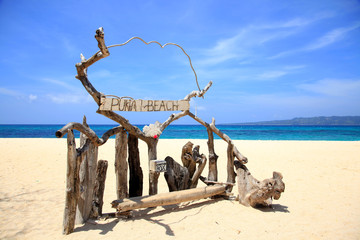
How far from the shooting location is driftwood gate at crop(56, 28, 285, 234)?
3766 mm

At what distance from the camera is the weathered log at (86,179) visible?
405cm

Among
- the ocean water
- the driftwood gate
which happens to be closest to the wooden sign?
the driftwood gate

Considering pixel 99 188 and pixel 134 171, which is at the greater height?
pixel 134 171

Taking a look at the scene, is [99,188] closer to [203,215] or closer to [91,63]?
[203,215]

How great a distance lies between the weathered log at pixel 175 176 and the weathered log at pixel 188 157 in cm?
20

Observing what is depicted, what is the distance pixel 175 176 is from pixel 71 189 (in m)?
2.24

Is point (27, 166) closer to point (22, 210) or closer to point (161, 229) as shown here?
point (22, 210)

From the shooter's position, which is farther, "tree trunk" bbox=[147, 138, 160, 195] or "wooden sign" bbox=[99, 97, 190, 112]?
"tree trunk" bbox=[147, 138, 160, 195]

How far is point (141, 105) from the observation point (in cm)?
446

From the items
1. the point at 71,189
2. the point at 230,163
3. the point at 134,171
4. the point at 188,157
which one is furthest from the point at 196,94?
the point at 71,189

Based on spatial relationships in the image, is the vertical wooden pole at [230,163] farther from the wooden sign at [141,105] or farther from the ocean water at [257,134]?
the ocean water at [257,134]

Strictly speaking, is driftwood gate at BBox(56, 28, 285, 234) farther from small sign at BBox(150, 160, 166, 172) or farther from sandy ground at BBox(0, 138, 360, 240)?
sandy ground at BBox(0, 138, 360, 240)

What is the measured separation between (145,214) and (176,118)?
2097 mm

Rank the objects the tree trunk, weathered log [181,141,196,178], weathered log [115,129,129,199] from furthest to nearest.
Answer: weathered log [181,141,196,178]
the tree trunk
weathered log [115,129,129,199]
